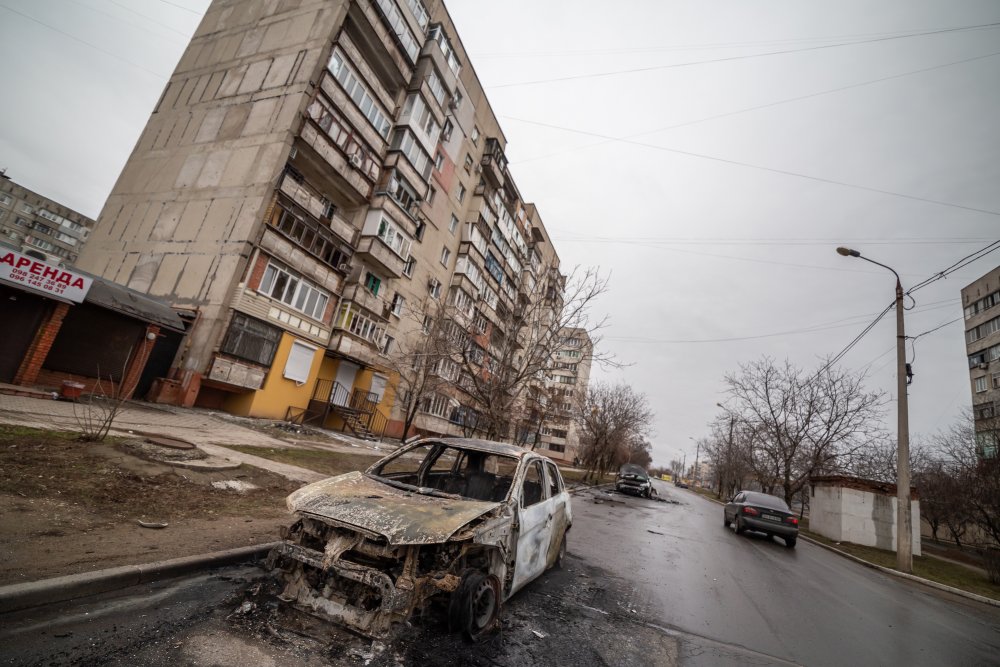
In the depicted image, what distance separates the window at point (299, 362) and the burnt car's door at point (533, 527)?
16602mm

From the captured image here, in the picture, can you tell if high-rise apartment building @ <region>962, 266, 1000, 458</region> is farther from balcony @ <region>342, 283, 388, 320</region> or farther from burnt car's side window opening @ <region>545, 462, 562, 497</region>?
balcony @ <region>342, 283, 388, 320</region>

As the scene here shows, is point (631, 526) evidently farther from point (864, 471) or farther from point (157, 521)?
point (864, 471)

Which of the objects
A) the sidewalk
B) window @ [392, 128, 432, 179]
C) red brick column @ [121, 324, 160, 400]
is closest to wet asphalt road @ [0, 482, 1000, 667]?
the sidewalk

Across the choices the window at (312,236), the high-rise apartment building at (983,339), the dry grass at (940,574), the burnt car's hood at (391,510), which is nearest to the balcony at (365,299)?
the window at (312,236)

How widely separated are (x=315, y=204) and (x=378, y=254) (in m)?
3.92

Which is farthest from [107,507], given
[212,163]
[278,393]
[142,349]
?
[212,163]

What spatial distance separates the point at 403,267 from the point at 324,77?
988cm

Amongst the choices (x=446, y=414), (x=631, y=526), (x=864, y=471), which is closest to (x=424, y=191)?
(x=446, y=414)

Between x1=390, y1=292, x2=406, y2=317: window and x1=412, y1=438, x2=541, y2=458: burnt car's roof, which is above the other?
x1=390, y1=292, x2=406, y2=317: window

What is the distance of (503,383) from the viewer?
1445cm

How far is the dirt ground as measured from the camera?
3537 mm

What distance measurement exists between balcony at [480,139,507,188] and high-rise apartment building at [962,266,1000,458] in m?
40.8

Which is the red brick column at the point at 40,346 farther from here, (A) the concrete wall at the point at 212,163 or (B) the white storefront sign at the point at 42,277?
Result: (A) the concrete wall at the point at 212,163

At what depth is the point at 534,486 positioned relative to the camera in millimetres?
5570
